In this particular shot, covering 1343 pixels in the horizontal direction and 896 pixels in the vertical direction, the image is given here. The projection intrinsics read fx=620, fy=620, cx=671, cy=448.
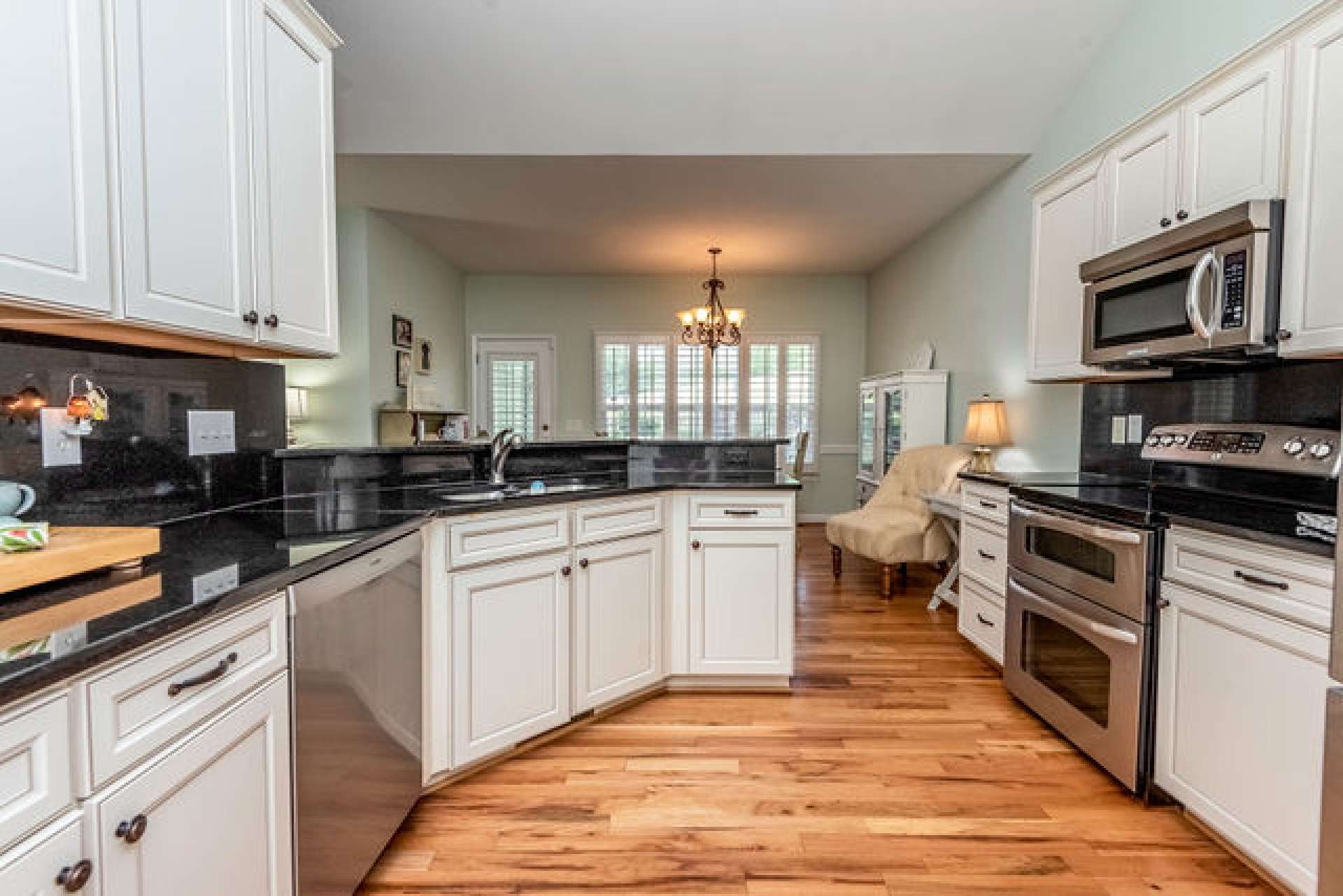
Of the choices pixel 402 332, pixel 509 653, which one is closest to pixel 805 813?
pixel 509 653

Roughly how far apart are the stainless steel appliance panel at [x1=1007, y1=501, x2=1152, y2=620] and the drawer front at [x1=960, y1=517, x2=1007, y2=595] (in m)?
0.22

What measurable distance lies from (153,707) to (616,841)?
128 cm

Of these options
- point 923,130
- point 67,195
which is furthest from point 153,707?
point 923,130

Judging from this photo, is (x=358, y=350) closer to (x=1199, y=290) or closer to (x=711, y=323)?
(x=711, y=323)

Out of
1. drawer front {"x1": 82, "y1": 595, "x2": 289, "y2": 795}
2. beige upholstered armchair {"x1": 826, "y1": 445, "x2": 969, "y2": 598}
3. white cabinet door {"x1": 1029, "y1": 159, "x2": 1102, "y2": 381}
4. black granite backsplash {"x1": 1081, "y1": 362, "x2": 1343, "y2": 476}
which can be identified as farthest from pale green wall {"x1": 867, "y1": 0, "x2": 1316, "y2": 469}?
drawer front {"x1": 82, "y1": 595, "x2": 289, "y2": 795}

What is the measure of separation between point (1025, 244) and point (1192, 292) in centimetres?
213

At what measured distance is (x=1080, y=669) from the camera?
2.19 metres

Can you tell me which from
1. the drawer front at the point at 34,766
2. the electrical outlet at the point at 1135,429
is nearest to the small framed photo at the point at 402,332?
the drawer front at the point at 34,766

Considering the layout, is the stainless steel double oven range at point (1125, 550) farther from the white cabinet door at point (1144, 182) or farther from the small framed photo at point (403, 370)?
the small framed photo at point (403, 370)

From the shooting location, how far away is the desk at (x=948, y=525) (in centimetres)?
380

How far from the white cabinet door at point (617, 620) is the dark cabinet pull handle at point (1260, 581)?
1.81 metres

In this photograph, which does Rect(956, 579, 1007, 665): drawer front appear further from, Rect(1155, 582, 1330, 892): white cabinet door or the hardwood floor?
Rect(1155, 582, 1330, 892): white cabinet door

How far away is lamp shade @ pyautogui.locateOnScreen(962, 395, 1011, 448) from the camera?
3848mm

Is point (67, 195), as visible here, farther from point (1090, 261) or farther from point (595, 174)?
point (595, 174)
